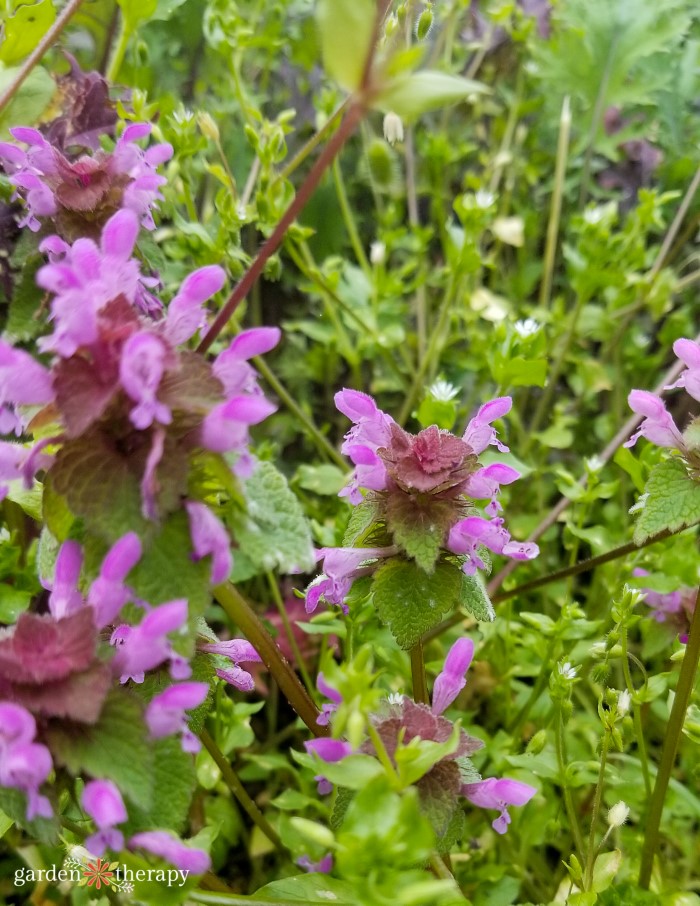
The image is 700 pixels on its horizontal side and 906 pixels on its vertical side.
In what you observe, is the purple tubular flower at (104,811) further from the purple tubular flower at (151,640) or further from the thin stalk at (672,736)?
the thin stalk at (672,736)

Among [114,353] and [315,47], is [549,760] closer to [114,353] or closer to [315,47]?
[114,353]

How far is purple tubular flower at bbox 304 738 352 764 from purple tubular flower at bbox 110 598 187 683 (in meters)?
0.12

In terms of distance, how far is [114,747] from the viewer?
41 cm

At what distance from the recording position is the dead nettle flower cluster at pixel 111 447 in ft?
1.25

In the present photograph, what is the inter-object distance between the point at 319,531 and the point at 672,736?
0.33 meters

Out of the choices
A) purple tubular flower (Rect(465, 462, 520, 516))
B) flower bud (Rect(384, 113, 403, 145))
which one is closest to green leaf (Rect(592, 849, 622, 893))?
purple tubular flower (Rect(465, 462, 520, 516))

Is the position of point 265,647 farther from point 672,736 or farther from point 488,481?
point 672,736

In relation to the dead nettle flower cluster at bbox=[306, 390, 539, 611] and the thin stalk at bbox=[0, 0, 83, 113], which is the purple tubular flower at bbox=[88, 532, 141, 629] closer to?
the dead nettle flower cluster at bbox=[306, 390, 539, 611]

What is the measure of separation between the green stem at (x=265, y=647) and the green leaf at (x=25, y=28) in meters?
0.55

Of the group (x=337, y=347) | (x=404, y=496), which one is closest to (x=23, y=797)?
(x=404, y=496)

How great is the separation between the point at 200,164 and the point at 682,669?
3.03 feet

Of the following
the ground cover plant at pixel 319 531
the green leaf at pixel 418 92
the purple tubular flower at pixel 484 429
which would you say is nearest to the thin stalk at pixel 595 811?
the ground cover plant at pixel 319 531

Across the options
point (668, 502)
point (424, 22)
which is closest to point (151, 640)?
point (668, 502)

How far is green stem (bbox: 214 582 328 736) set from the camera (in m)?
0.49
